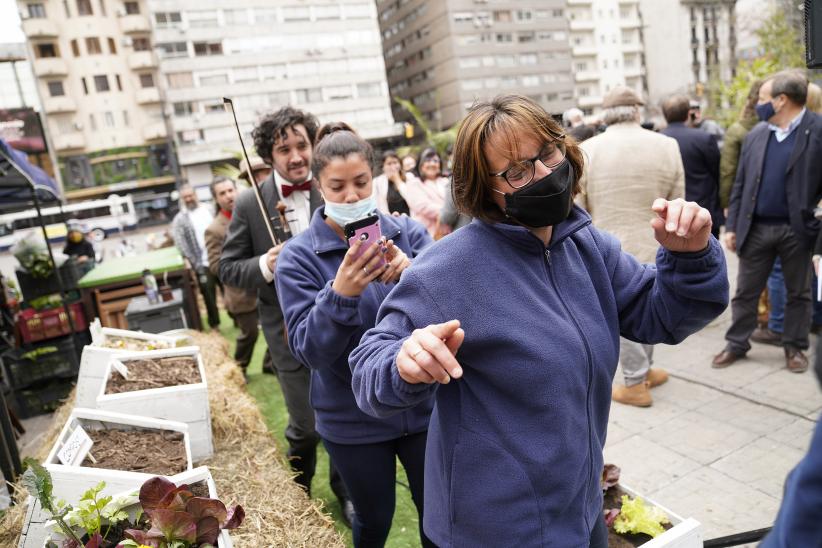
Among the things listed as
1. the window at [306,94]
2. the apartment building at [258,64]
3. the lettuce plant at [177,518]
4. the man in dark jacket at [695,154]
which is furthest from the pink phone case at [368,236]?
the window at [306,94]

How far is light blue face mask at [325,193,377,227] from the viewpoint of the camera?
6.98 ft

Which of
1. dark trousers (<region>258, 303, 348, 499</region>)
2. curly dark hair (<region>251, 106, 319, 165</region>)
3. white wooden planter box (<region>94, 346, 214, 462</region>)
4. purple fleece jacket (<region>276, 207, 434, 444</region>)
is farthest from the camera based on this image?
dark trousers (<region>258, 303, 348, 499</region>)

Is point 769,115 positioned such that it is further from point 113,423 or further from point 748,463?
point 113,423

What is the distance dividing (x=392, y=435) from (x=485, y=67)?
54.7 meters

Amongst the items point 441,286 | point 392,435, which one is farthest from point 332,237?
point 441,286

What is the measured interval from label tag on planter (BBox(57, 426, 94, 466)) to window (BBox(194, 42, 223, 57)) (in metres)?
46.2

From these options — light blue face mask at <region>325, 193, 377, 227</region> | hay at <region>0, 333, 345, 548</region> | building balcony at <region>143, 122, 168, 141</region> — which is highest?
building balcony at <region>143, 122, 168, 141</region>

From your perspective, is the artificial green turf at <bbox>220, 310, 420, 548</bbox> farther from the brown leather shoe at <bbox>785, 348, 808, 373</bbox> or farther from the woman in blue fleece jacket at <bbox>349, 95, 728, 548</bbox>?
the brown leather shoe at <bbox>785, 348, 808, 373</bbox>

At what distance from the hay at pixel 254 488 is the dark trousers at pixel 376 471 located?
0.23 m

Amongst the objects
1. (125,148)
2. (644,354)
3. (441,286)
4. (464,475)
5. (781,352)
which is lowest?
(781,352)

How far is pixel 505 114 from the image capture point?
1.38m

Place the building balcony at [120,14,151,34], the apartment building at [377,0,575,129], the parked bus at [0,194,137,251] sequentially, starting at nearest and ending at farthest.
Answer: the parked bus at [0,194,137,251], the building balcony at [120,14,151,34], the apartment building at [377,0,575,129]

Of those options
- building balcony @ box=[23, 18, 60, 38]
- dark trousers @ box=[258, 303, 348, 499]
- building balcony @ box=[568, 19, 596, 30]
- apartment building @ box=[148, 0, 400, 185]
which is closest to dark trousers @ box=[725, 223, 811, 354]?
dark trousers @ box=[258, 303, 348, 499]

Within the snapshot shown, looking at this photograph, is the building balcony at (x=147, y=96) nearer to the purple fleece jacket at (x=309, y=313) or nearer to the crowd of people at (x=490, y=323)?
the crowd of people at (x=490, y=323)
